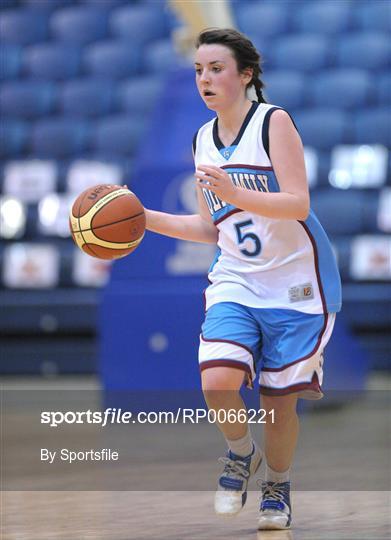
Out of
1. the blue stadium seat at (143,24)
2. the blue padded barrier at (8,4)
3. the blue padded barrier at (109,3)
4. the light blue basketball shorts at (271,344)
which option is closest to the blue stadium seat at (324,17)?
the blue stadium seat at (143,24)

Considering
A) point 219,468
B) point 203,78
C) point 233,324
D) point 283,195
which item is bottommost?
point 219,468

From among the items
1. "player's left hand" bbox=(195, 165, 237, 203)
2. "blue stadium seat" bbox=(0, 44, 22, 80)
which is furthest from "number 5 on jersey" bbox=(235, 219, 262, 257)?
"blue stadium seat" bbox=(0, 44, 22, 80)

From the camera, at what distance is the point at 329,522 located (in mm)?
3629

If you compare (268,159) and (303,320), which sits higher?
(268,159)

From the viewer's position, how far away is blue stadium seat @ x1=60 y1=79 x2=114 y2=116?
10.6 meters

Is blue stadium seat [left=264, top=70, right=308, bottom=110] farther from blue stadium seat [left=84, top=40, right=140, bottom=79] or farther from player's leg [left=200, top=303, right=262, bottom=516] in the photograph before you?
player's leg [left=200, top=303, right=262, bottom=516]

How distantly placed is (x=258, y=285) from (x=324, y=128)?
252 inches

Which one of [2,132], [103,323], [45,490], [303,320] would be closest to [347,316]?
[103,323]

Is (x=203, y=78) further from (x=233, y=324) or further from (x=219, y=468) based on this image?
(x=219, y=468)

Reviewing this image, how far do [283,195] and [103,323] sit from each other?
3728 mm

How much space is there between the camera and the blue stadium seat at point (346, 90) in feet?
32.9

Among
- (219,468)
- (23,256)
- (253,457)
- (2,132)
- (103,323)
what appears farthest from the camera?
(2,132)

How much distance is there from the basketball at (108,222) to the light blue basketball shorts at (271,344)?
356 mm

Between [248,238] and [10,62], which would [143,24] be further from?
[248,238]
